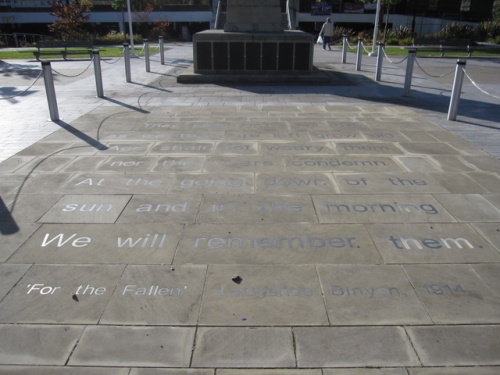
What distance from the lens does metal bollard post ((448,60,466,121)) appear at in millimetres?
→ 10040

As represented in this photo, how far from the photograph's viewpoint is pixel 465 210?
5781 millimetres

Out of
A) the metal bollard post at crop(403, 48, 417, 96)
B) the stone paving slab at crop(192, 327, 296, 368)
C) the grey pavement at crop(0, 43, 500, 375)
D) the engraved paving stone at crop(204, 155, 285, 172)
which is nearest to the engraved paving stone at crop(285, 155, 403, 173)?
the grey pavement at crop(0, 43, 500, 375)

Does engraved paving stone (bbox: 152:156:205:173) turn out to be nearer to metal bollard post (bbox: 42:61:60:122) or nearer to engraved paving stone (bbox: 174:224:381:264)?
engraved paving stone (bbox: 174:224:381:264)

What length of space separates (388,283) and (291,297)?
98 centimetres

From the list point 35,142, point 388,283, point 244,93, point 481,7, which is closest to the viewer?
point 388,283

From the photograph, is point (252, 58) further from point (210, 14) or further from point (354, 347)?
point (210, 14)

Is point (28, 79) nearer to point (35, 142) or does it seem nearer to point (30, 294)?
point (35, 142)

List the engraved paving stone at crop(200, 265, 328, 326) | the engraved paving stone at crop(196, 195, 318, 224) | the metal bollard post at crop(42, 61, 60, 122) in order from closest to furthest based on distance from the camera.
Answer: the engraved paving stone at crop(200, 265, 328, 326), the engraved paving stone at crop(196, 195, 318, 224), the metal bollard post at crop(42, 61, 60, 122)

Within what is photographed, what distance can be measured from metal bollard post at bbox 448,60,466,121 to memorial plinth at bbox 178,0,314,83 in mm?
6045

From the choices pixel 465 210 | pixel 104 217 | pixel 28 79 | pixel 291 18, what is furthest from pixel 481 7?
pixel 104 217

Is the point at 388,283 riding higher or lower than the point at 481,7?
lower

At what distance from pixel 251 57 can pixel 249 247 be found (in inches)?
482

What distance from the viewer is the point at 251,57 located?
624 inches

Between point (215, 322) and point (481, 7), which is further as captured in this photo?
point (481, 7)
